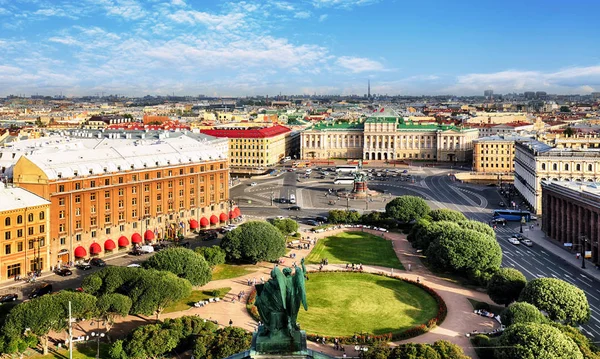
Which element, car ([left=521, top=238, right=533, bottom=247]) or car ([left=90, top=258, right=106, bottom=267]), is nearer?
car ([left=90, top=258, right=106, bottom=267])

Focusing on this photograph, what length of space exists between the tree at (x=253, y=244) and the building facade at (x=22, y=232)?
835 inches

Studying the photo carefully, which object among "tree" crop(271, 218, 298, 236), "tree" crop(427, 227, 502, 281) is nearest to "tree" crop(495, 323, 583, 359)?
"tree" crop(427, 227, 502, 281)

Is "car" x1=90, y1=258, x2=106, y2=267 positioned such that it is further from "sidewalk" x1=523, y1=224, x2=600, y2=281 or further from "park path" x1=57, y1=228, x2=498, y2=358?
"sidewalk" x1=523, y1=224, x2=600, y2=281

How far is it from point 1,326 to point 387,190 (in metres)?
101

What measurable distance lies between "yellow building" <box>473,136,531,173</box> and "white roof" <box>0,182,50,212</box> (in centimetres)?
12692

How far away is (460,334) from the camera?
52.1 m

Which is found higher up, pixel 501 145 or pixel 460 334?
pixel 501 145

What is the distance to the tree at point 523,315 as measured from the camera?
47.9 meters

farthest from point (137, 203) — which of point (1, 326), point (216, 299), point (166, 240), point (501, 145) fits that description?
point (501, 145)

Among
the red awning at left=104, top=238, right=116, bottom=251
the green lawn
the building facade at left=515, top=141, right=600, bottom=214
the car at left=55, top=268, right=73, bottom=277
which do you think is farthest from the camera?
the building facade at left=515, top=141, right=600, bottom=214

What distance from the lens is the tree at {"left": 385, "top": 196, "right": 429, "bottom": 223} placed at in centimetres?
9556

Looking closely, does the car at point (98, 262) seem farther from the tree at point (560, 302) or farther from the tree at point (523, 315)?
the tree at point (560, 302)

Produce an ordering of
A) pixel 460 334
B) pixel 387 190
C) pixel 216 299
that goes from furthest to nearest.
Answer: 1. pixel 387 190
2. pixel 216 299
3. pixel 460 334

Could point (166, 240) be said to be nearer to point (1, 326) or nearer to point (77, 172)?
point (77, 172)
